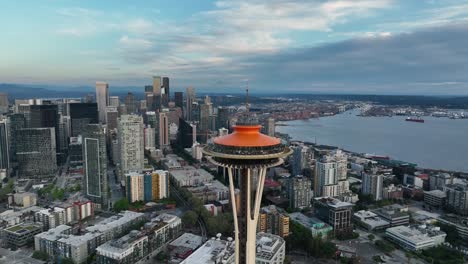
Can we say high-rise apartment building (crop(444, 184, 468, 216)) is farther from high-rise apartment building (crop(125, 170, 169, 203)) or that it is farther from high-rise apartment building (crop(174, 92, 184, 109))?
high-rise apartment building (crop(174, 92, 184, 109))

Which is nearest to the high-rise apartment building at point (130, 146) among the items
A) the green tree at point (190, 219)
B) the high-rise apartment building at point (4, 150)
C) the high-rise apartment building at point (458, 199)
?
the green tree at point (190, 219)

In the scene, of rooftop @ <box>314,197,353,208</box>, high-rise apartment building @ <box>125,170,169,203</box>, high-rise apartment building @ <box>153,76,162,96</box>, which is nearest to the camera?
rooftop @ <box>314,197,353,208</box>

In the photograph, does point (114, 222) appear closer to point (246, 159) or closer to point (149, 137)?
point (246, 159)

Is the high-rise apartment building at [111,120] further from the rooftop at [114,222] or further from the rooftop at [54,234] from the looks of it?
the rooftop at [54,234]

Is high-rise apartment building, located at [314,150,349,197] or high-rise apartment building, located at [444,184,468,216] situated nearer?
high-rise apartment building, located at [444,184,468,216]

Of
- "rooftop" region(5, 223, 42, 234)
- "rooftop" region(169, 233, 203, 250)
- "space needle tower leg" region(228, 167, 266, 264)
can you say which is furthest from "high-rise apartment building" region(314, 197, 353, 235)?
"rooftop" region(5, 223, 42, 234)

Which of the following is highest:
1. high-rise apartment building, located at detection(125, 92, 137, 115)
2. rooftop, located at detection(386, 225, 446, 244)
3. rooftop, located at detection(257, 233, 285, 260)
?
high-rise apartment building, located at detection(125, 92, 137, 115)

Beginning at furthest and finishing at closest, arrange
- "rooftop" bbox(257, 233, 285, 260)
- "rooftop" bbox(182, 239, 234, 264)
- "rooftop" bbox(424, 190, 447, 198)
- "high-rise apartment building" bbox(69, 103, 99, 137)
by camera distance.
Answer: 1. "high-rise apartment building" bbox(69, 103, 99, 137)
2. "rooftop" bbox(424, 190, 447, 198)
3. "rooftop" bbox(257, 233, 285, 260)
4. "rooftop" bbox(182, 239, 234, 264)

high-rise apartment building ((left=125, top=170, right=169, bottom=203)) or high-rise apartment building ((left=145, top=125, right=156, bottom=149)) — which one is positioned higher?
high-rise apartment building ((left=145, top=125, right=156, bottom=149))

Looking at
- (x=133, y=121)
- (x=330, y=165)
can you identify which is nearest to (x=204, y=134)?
(x=133, y=121)
